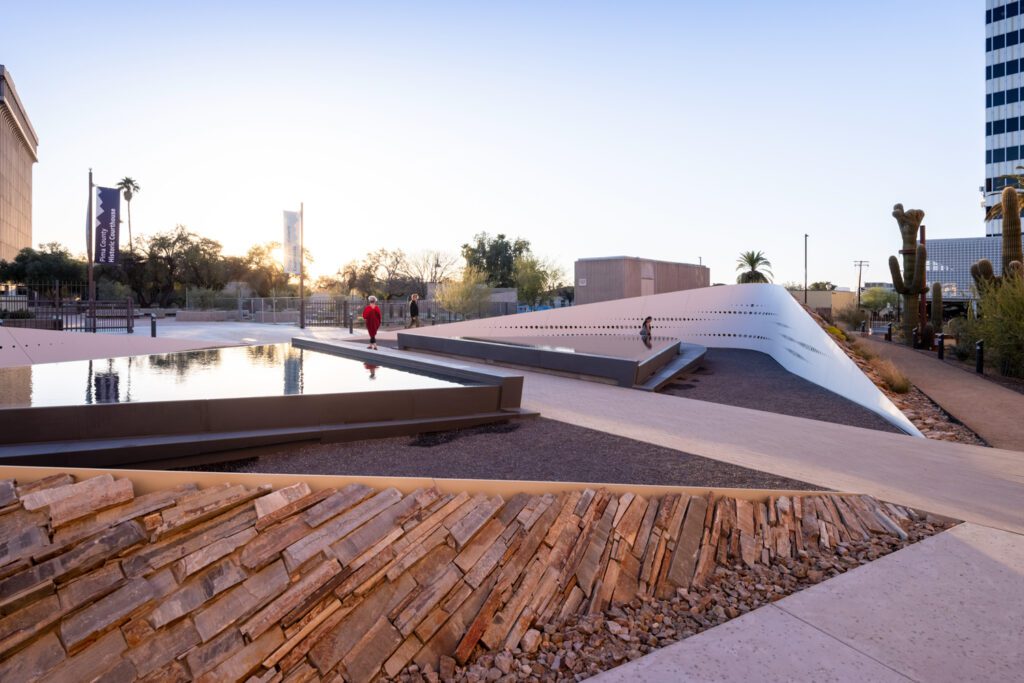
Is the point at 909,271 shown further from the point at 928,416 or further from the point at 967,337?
the point at 928,416

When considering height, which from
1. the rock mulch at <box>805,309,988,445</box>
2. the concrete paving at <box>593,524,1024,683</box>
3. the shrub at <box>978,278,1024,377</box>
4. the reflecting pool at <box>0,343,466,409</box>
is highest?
the shrub at <box>978,278,1024,377</box>

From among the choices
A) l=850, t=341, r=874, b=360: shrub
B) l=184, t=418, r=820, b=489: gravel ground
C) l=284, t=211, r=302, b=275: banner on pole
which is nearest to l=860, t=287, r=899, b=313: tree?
l=850, t=341, r=874, b=360: shrub

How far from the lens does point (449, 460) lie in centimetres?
610

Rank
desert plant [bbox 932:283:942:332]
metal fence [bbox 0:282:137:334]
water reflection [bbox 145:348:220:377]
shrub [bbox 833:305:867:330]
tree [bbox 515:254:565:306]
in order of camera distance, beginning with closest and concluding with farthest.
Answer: water reflection [bbox 145:348:220:377] < metal fence [bbox 0:282:137:334] < desert plant [bbox 932:283:942:332] < shrub [bbox 833:305:867:330] < tree [bbox 515:254:565:306]

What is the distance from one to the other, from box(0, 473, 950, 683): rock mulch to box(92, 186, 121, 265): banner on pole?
22.7 meters

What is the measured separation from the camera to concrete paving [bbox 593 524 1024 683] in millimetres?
2930

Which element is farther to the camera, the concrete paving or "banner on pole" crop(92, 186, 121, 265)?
"banner on pole" crop(92, 186, 121, 265)

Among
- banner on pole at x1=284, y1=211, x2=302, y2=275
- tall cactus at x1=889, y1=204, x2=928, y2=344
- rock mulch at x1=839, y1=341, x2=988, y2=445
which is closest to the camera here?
rock mulch at x1=839, y1=341, x2=988, y2=445

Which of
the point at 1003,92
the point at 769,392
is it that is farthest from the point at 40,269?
the point at 1003,92

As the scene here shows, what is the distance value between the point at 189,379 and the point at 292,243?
1989cm

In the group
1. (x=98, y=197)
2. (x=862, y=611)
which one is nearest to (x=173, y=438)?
(x=862, y=611)

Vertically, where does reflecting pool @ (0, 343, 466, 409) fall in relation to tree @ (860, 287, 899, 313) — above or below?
below

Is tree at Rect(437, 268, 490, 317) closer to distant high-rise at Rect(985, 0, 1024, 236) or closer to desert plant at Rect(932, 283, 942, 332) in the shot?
desert plant at Rect(932, 283, 942, 332)

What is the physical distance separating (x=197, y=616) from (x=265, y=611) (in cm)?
30
